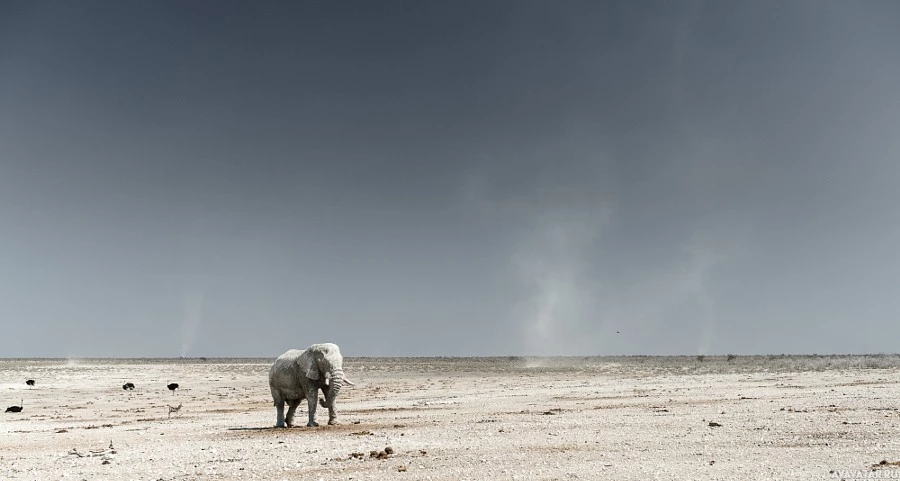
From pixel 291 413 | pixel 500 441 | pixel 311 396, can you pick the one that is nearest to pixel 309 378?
pixel 311 396

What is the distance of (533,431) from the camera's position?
61.0ft

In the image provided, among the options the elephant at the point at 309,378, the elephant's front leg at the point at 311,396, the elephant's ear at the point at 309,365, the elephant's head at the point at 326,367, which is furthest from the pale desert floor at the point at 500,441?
the elephant's ear at the point at 309,365

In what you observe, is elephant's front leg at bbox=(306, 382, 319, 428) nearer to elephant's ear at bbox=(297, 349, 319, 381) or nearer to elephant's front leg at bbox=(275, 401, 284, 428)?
elephant's ear at bbox=(297, 349, 319, 381)

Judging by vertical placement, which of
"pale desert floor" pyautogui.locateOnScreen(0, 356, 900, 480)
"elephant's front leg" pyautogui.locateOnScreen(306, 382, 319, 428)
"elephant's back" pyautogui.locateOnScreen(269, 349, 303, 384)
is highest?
"elephant's back" pyautogui.locateOnScreen(269, 349, 303, 384)

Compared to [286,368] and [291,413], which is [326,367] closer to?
[286,368]

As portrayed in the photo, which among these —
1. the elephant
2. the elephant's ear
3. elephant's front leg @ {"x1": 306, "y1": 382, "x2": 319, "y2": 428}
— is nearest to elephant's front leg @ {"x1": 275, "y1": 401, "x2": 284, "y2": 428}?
the elephant

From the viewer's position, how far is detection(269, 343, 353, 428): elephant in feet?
73.3

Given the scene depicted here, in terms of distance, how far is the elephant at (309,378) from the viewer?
22328 millimetres

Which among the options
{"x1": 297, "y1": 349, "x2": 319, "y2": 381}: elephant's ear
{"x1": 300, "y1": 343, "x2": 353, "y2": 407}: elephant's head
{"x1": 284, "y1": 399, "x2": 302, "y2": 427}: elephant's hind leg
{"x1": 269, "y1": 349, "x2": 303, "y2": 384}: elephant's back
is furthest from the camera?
{"x1": 269, "y1": 349, "x2": 303, "y2": 384}: elephant's back

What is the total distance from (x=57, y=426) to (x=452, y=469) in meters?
18.4

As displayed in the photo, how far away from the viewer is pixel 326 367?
2239cm

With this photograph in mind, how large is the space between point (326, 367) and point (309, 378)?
66 cm

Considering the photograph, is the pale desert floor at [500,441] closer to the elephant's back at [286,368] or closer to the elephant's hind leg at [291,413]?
the elephant's hind leg at [291,413]

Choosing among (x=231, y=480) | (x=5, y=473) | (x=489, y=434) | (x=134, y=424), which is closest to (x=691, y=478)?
(x=489, y=434)
